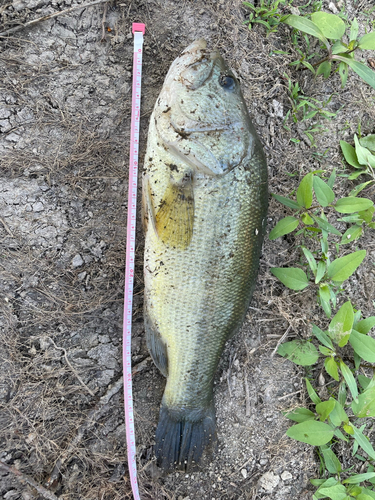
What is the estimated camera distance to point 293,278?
2439 millimetres

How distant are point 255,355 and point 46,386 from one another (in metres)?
1.51

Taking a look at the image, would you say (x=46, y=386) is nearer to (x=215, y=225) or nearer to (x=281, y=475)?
(x=215, y=225)

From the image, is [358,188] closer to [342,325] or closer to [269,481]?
[342,325]

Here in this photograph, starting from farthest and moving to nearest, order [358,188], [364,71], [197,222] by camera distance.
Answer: [358,188], [364,71], [197,222]

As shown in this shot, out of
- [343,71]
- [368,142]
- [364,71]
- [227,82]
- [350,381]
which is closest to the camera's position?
[227,82]

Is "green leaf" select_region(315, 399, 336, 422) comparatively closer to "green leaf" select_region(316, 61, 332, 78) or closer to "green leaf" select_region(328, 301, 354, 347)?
"green leaf" select_region(328, 301, 354, 347)

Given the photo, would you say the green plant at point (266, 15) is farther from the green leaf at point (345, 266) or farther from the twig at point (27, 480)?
the twig at point (27, 480)

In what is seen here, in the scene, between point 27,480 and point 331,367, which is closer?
point 27,480

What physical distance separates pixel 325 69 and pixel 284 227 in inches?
50.9

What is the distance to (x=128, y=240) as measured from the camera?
238 centimetres

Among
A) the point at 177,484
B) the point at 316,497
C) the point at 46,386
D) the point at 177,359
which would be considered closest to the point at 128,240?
the point at 177,359

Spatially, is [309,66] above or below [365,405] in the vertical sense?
above

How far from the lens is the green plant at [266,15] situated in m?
2.53

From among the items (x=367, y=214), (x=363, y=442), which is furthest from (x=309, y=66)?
(x=363, y=442)
